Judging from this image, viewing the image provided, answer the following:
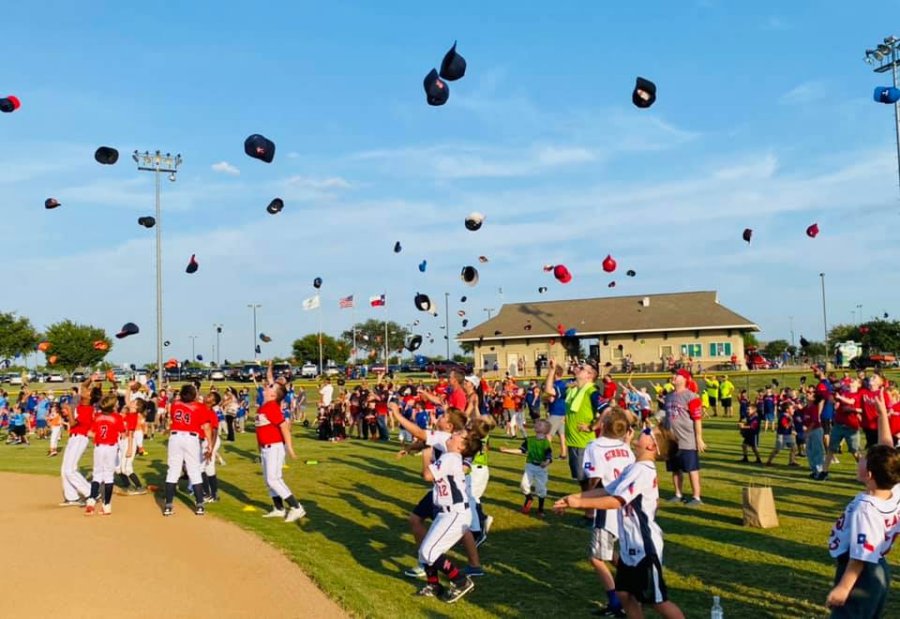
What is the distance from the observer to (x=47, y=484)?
51.8 feet

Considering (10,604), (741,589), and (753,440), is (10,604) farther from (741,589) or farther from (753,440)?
(753,440)

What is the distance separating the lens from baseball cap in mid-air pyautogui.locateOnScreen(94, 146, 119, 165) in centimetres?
2234

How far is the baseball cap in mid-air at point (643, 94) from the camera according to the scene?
15178mm

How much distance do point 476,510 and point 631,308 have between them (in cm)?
6031

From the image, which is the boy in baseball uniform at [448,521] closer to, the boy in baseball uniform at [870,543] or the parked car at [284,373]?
the boy in baseball uniform at [870,543]

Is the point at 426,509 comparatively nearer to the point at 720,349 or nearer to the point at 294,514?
the point at 294,514

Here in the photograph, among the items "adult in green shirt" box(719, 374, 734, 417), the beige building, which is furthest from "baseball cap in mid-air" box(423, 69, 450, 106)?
the beige building

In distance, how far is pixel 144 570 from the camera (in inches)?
334

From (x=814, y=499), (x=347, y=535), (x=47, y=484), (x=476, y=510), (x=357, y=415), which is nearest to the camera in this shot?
(x=476, y=510)

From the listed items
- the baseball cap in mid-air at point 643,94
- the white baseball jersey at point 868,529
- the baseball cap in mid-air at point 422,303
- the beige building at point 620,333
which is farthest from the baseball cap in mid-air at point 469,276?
the beige building at point 620,333

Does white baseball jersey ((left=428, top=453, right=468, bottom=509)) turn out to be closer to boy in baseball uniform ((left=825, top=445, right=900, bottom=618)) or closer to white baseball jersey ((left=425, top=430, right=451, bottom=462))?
white baseball jersey ((left=425, top=430, right=451, bottom=462))

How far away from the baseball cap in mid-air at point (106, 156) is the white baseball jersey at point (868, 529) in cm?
2212

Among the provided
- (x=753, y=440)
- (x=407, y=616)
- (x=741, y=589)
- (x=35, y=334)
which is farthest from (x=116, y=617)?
(x=35, y=334)

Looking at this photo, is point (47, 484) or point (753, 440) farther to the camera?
point (753, 440)
